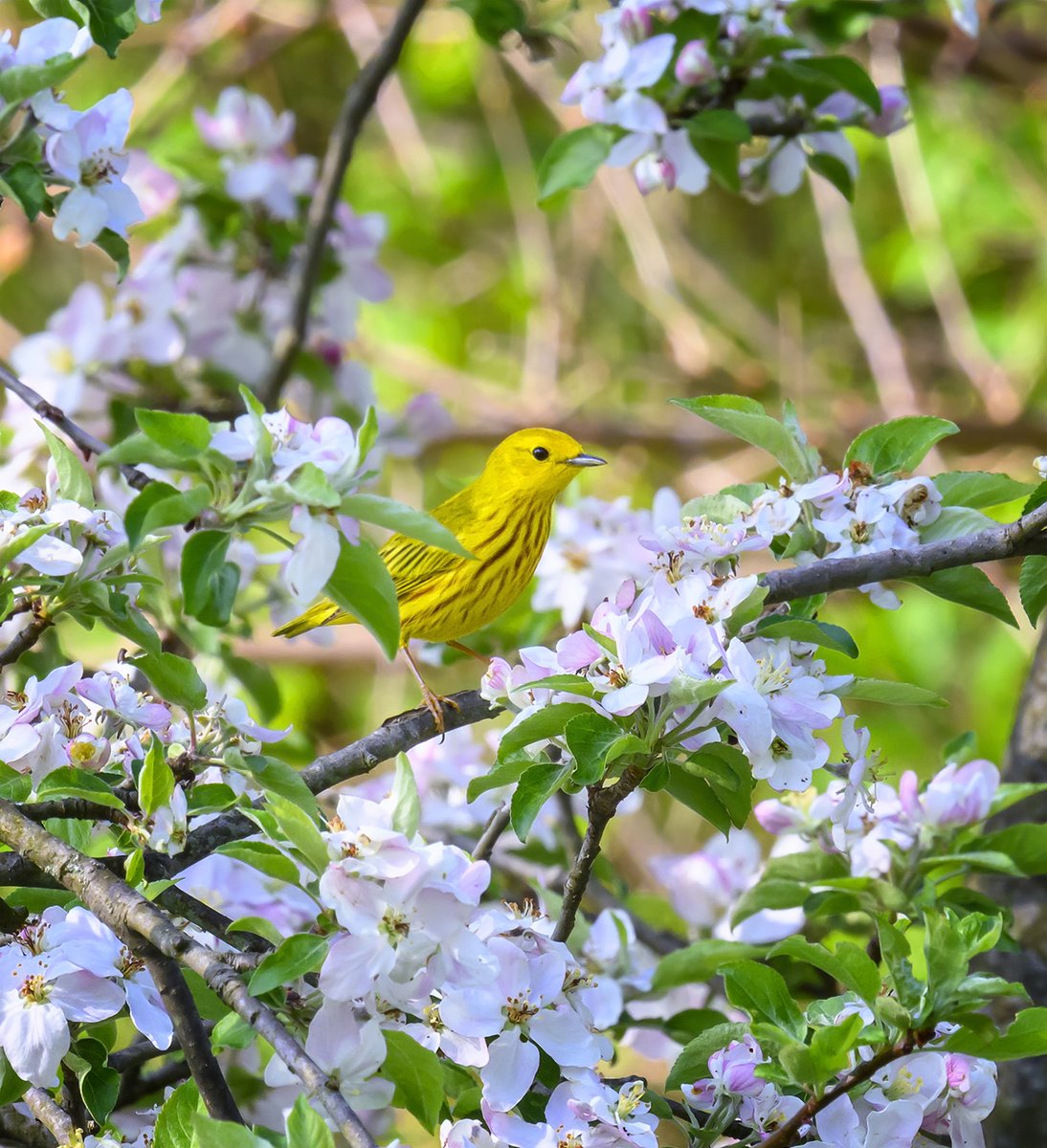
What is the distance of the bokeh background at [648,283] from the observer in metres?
4.36

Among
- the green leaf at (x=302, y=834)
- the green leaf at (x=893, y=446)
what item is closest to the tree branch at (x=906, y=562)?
the green leaf at (x=893, y=446)

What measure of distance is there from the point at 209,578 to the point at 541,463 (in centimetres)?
168

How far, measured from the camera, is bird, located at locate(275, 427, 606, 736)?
2.35 meters

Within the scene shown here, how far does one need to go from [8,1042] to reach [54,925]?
0.33 feet

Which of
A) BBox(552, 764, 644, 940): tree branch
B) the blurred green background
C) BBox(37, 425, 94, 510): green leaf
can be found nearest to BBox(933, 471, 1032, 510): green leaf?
BBox(552, 764, 644, 940): tree branch

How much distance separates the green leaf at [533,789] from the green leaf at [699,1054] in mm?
266

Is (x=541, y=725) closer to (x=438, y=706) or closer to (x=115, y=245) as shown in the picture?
(x=115, y=245)

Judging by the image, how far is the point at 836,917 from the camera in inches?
77.7

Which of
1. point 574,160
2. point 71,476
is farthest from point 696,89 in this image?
point 71,476

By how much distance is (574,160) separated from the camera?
1.78m

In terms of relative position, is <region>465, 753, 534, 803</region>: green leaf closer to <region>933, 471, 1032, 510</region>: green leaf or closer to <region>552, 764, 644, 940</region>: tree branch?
<region>552, 764, 644, 940</region>: tree branch

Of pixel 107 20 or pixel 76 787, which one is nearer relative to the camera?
pixel 76 787

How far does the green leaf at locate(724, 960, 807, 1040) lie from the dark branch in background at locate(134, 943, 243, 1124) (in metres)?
0.41

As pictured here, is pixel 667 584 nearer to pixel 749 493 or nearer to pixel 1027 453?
pixel 749 493
